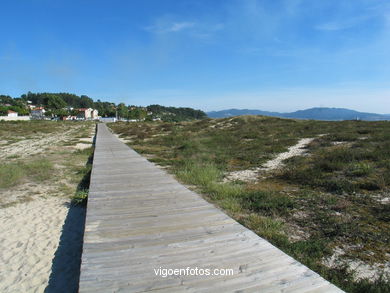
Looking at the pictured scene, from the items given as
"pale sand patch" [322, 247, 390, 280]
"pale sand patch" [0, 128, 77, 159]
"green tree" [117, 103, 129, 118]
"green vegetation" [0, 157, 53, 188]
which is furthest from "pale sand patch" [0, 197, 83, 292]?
"green tree" [117, 103, 129, 118]

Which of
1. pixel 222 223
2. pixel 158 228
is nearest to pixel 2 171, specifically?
pixel 158 228

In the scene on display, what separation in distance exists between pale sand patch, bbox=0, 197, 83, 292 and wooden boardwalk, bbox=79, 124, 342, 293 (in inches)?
32.7

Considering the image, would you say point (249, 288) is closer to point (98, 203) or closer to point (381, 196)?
point (98, 203)

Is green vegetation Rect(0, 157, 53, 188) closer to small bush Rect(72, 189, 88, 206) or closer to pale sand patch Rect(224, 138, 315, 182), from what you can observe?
small bush Rect(72, 189, 88, 206)

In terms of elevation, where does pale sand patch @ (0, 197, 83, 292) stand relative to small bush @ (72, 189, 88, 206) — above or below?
below

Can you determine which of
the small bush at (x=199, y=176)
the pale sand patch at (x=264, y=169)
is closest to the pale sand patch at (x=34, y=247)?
the small bush at (x=199, y=176)

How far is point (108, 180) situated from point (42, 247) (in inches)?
126

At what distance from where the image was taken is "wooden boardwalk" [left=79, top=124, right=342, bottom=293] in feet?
10.1

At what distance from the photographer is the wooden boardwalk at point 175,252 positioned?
3068 mm

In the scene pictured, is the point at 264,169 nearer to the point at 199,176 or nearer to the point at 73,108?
the point at 199,176

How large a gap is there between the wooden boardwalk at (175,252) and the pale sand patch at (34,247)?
831 millimetres

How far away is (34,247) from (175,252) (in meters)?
3.44

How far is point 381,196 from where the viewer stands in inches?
290

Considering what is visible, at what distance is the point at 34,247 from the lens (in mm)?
5336
